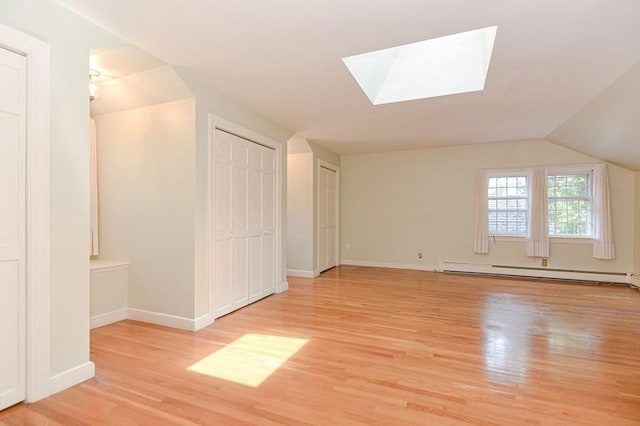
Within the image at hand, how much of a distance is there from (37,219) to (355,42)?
8.02ft

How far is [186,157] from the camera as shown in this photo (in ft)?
10.3

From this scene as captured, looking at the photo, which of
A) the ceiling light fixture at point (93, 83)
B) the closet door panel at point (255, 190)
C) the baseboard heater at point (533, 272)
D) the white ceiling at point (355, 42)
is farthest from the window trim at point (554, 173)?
the ceiling light fixture at point (93, 83)

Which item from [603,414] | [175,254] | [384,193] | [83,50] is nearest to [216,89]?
[83,50]

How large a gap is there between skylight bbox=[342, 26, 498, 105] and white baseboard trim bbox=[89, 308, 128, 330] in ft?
11.3

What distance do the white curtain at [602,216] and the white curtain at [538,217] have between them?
2.23 ft

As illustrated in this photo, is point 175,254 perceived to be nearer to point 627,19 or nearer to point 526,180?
point 627,19

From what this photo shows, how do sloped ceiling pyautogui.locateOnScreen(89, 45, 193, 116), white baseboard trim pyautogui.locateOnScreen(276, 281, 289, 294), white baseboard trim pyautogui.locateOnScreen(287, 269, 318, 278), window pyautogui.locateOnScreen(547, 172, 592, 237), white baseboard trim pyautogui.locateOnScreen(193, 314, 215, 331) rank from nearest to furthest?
1. sloped ceiling pyautogui.locateOnScreen(89, 45, 193, 116)
2. white baseboard trim pyautogui.locateOnScreen(193, 314, 215, 331)
3. white baseboard trim pyautogui.locateOnScreen(276, 281, 289, 294)
4. window pyautogui.locateOnScreen(547, 172, 592, 237)
5. white baseboard trim pyautogui.locateOnScreen(287, 269, 318, 278)

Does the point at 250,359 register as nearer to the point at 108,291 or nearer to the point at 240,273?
the point at 240,273

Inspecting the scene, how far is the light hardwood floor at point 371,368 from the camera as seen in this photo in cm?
180

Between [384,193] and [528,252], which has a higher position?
[384,193]

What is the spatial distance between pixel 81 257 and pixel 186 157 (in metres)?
1.34

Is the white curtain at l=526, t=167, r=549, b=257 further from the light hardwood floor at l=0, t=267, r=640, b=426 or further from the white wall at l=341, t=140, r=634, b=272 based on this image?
the light hardwood floor at l=0, t=267, r=640, b=426

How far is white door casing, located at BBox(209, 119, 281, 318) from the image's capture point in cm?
344

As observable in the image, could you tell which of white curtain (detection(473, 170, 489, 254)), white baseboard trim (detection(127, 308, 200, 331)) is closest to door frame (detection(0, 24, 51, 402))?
white baseboard trim (detection(127, 308, 200, 331))
